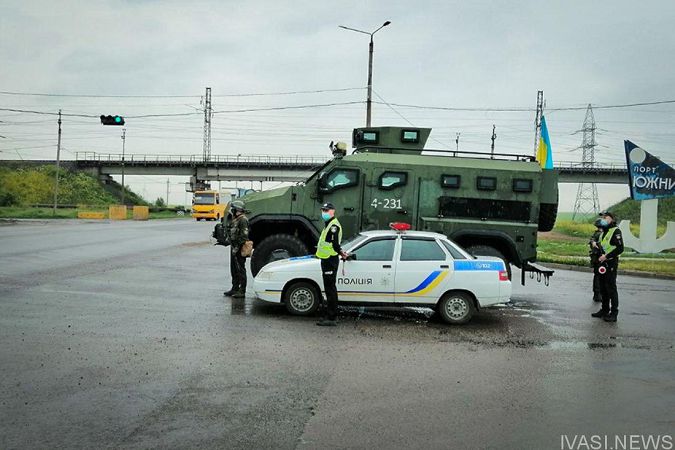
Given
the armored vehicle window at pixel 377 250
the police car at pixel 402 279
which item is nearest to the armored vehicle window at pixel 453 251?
the police car at pixel 402 279

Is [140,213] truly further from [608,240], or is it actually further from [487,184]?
[608,240]

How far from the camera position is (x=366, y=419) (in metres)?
4.98

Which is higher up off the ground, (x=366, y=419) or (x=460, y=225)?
(x=460, y=225)

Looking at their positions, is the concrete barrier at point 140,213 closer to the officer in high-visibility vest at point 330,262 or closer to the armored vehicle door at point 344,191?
the armored vehicle door at point 344,191

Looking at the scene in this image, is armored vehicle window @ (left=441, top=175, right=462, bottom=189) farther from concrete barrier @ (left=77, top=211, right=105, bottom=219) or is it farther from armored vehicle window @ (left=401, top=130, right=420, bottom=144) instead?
concrete barrier @ (left=77, top=211, right=105, bottom=219)

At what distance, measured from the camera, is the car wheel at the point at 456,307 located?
9414 mm

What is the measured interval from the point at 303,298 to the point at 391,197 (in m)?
3.74

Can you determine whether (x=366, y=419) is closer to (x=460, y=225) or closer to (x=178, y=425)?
(x=178, y=425)

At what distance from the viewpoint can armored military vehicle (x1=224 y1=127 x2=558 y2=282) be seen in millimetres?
12305

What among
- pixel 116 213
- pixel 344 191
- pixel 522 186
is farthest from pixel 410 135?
pixel 116 213

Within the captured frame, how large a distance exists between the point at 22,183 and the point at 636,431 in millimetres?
83481

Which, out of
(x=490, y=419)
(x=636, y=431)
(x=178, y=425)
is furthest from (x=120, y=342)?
(x=636, y=431)

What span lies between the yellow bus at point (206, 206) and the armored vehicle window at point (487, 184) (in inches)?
1669

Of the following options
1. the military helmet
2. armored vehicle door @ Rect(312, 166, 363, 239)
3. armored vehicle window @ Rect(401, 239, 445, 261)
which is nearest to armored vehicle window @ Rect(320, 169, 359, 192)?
armored vehicle door @ Rect(312, 166, 363, 239)
